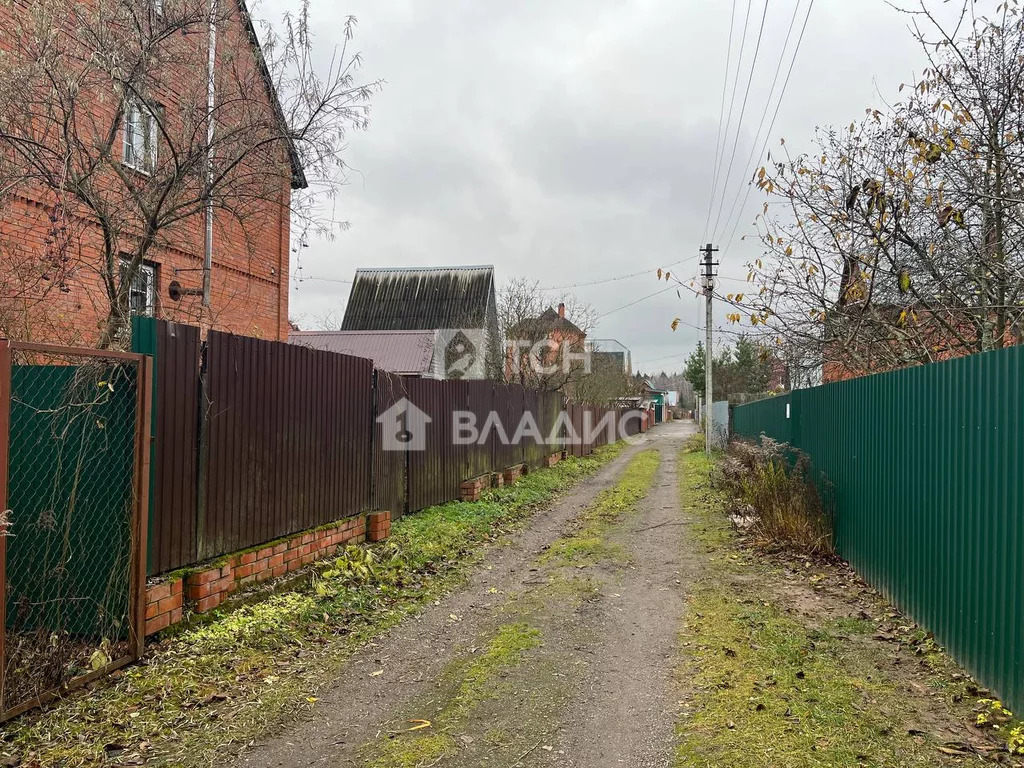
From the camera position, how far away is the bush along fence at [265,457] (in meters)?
4.28

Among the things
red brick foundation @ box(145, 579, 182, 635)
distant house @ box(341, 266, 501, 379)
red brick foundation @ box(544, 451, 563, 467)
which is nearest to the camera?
red brick foundation @ box(145, 579, 182, 635)

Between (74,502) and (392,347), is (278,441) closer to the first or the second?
(74,502)

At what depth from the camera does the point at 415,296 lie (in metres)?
30.5

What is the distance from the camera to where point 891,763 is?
115 inches

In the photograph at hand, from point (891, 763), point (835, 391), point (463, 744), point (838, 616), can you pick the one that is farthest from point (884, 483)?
point (463, 744)

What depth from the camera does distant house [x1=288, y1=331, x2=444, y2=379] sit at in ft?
74.9

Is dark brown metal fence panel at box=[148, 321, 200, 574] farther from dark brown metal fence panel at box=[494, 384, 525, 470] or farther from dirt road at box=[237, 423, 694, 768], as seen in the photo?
dark brown metal fence panel at box=[494, 384, 525, 470]

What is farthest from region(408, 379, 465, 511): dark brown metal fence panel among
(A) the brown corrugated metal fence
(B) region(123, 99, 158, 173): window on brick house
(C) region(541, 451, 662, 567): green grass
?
(B) region(123, 99, 158, 173): window on brick house

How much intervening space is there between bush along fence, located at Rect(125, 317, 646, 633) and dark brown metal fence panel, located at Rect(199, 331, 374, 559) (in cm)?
1

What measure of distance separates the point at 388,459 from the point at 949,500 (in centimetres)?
566

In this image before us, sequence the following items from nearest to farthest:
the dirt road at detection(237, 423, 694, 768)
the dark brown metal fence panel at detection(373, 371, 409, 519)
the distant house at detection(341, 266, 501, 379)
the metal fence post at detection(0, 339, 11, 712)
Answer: the metal fence post at detection(0, 339, 11, 712) < the dirt road at detection(237, 423, 694, 768) < the dark brown metal fence panel at detection(373, 371, 409, 519) < the distant house at detection(341, 266, 501, 379)

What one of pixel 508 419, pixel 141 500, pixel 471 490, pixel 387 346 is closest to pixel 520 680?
pixel 141 500

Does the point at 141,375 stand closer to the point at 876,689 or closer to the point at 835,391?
the point at 876,689

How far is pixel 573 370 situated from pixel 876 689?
2069cm
